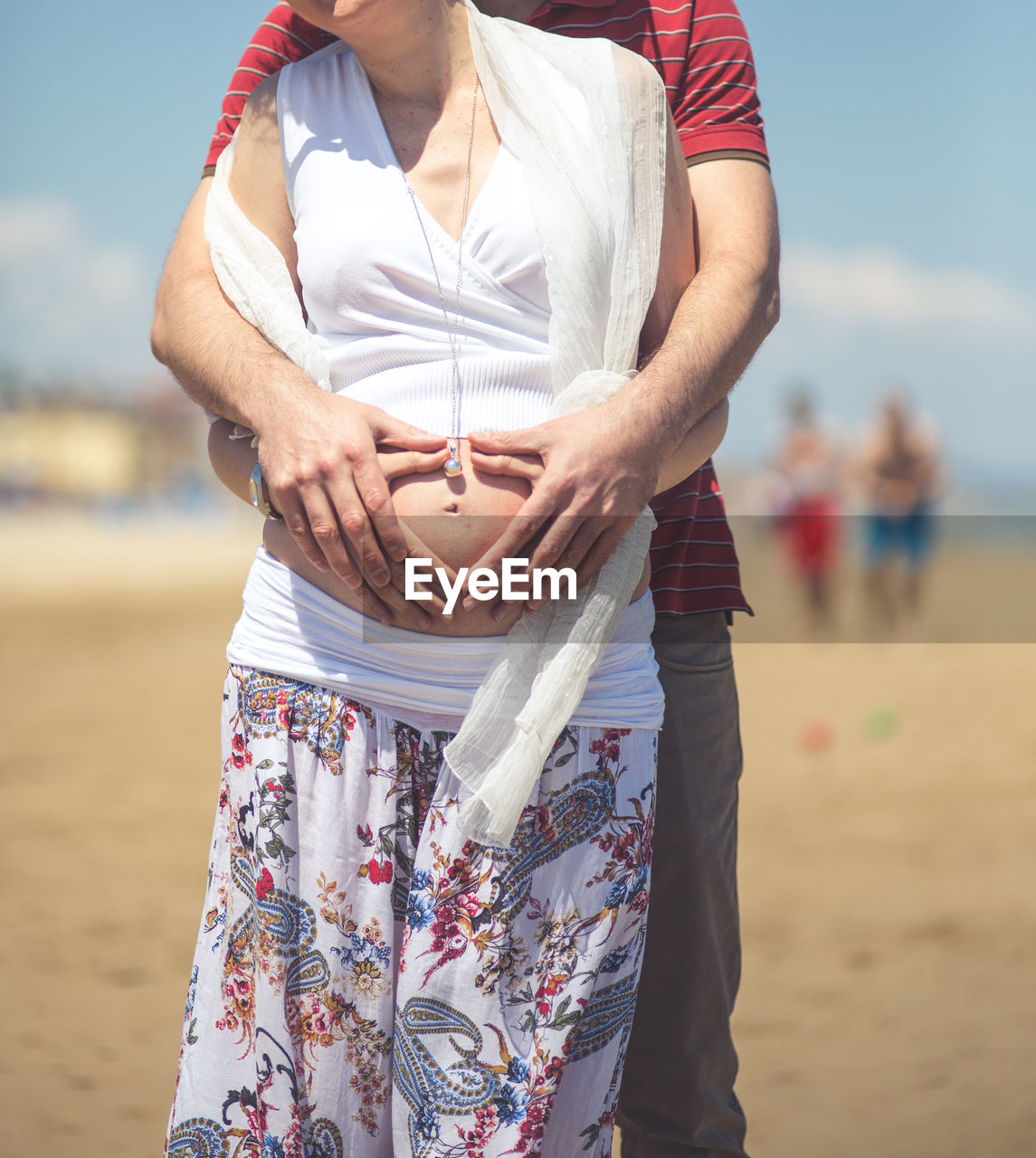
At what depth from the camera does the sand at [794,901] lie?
312cm

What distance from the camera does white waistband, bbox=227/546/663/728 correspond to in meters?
1.49

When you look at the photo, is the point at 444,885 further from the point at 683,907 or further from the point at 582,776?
the point at 683,907

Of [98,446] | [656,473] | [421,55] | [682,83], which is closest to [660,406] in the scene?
[656,473]

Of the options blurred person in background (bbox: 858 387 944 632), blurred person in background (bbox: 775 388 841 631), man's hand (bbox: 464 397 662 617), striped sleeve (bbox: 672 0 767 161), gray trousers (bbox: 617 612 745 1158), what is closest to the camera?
man's hand (bbox: 464 397 662 617)

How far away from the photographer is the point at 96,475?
106 ft

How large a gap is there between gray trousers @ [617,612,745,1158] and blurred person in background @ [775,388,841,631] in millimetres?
9065

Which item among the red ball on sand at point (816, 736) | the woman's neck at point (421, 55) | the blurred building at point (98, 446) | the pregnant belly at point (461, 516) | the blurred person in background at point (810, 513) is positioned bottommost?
the blurred building at point (98, 446)

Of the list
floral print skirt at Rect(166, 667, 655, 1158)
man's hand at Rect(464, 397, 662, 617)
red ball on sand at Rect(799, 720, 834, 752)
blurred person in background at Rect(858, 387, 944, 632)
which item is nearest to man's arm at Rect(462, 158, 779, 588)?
man's hand at Rect(464, 397, 662, 617)

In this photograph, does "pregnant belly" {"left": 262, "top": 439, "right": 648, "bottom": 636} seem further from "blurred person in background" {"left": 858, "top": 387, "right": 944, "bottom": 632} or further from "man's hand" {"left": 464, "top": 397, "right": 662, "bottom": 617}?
"blurred person in background" {"left": 858, "top": 387, "right": 944, "bottom": 632}

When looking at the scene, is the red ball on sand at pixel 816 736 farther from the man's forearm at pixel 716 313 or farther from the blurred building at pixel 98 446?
the blurred building at pixel 98 446

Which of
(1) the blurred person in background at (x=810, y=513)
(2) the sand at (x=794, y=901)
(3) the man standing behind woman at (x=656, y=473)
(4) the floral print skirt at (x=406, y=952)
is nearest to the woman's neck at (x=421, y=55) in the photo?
(3) the man standing behind woman at (x=656, y=473)

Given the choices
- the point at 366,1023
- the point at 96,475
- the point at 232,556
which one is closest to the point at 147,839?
the point at 366,1023

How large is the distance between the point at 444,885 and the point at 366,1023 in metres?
0.21

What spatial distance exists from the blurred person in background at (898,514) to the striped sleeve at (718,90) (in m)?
8.56
